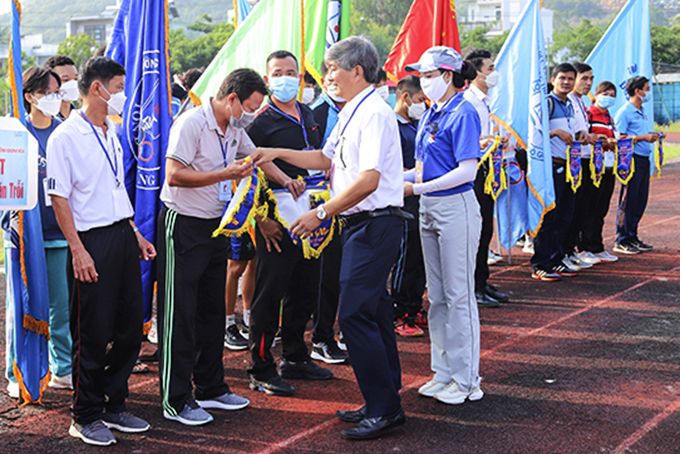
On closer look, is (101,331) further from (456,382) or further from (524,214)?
(524,214)

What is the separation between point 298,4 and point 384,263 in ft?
10.3

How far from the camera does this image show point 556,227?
857 cm

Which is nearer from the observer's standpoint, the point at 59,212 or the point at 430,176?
the point at 59,212

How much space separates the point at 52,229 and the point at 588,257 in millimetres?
6594

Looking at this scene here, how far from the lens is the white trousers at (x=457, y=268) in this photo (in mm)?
4676

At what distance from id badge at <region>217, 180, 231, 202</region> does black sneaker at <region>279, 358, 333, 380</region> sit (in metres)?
1.39

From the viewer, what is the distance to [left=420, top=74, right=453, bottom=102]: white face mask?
15.6 feet

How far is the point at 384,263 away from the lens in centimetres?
418

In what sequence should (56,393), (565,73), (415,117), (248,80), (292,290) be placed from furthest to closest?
(565,73) → (415,117) → (292,290) → (56,393) → (248,80)

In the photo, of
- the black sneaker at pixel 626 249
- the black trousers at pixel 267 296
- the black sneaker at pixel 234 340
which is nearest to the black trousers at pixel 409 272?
the black sneaker at pixel 234 340

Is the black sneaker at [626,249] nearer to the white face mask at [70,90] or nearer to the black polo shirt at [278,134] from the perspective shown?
the black polo shirt at [278,134]

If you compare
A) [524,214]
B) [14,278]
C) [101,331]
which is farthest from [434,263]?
[524,214]

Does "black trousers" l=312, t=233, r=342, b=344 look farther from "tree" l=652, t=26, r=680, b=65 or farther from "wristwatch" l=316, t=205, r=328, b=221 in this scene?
"tree" l=652, t=26, r=680, b=65

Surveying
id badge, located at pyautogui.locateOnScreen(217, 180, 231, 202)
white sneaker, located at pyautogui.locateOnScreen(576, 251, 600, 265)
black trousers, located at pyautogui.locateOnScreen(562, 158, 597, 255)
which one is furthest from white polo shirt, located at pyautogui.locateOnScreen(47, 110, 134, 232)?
white sneaker, located at pyautogui.locateOnScreen(576, 251, 600, 265)
